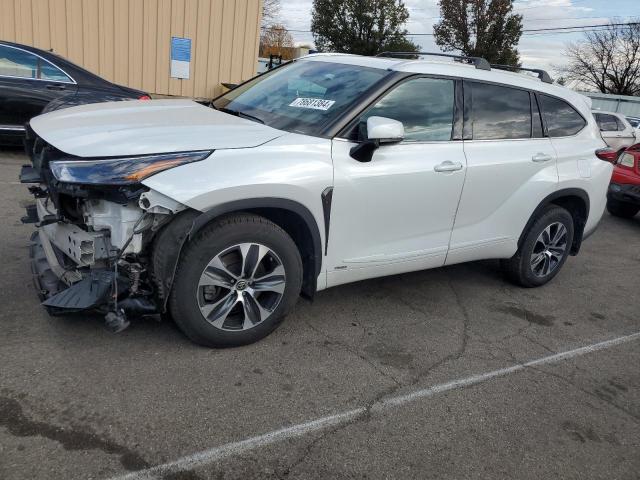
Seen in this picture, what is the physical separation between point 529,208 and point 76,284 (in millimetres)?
3449

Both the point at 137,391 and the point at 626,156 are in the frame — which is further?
the point at 626,156

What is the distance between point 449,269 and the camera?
538 cm

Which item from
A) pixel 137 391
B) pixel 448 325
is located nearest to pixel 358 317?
pixel 448 325

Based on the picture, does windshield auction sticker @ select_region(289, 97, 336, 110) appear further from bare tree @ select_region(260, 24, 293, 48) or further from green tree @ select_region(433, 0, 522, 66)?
bare tree @ select_region(260, 24, 293, 48)

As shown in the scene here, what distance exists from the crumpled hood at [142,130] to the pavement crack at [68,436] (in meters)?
1.33

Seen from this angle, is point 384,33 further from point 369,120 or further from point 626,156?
point 369,120

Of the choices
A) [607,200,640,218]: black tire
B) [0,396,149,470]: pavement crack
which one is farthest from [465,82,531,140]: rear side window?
[607,200,640,218]: black tire

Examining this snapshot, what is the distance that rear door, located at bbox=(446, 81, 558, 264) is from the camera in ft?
13.8

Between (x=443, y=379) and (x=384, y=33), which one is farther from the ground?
(x=384, y=33)

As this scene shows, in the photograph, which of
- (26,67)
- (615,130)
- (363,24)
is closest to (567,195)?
(26,67)

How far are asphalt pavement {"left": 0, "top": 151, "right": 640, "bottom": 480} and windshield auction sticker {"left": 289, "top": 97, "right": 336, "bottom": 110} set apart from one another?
1428 mm

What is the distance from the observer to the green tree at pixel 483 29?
41.9 m

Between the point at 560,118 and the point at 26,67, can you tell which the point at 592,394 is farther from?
the point at 26,67

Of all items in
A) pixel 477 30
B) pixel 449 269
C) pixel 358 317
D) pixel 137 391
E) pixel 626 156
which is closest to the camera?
pixel 137 391
